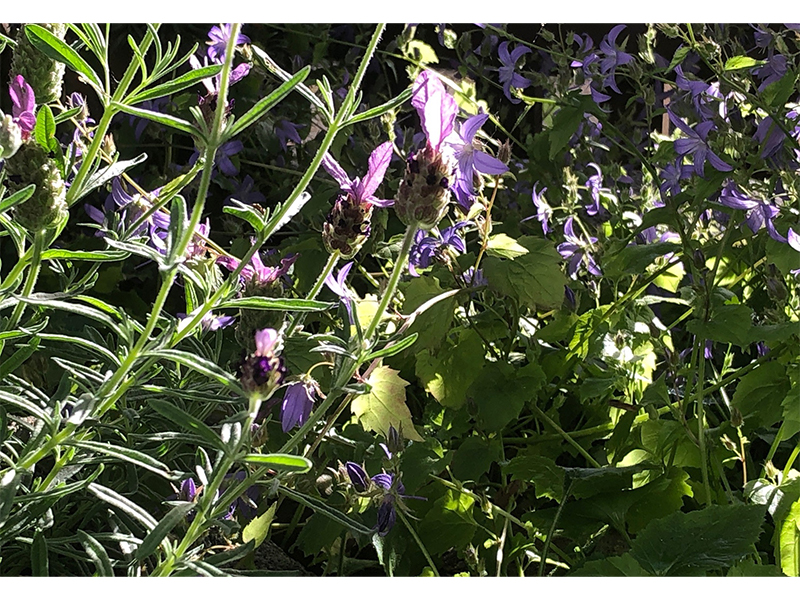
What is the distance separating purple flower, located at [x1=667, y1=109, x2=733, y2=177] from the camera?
1.11 metres

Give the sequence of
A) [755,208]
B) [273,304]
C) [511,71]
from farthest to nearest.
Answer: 1. [511,71]
2. [755,208]
3. [273,304]

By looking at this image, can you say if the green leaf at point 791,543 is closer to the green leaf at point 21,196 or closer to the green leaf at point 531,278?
the green leaf at point 531,278

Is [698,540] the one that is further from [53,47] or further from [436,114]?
[53,47]

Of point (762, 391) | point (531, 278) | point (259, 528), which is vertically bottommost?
point (259, 528)

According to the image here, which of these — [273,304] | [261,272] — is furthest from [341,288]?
[273,304]

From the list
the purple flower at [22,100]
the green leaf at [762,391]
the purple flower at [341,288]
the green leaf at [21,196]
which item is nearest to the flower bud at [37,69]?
the purple flower at [22,100]

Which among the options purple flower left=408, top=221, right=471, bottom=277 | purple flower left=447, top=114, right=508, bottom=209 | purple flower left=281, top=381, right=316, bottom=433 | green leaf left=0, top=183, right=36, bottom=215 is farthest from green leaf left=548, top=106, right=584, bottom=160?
green leaf left=0, top=183, right=36, bottom=215

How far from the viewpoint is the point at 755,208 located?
109cm

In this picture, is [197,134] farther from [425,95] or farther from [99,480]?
[99,480]

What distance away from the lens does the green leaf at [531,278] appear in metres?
1.15

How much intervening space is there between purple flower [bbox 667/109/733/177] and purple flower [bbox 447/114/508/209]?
1.15ft

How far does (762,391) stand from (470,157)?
52 centimetres

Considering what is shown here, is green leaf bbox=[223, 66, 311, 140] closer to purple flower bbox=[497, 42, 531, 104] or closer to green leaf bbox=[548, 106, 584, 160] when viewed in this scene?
green leaf bbox=[548, 106, 584, 160]

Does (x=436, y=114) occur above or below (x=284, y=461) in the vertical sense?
above
